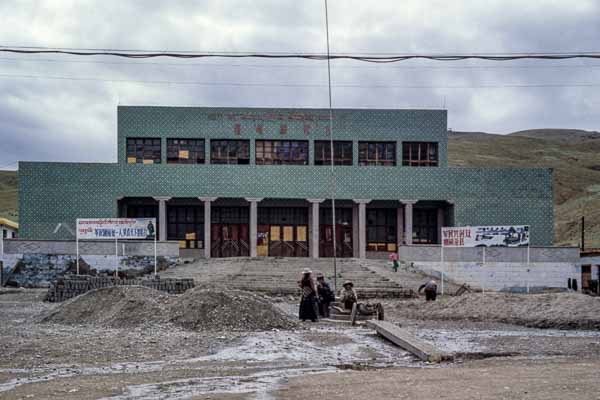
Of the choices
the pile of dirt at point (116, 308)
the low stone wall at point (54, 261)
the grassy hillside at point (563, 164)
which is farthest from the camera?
the grassy hillside at point (563, 164)

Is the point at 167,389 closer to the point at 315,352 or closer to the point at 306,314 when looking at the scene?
the point at 315,352

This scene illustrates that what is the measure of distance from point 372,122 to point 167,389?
142 feet

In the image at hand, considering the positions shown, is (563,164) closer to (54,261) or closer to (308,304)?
(54,261)

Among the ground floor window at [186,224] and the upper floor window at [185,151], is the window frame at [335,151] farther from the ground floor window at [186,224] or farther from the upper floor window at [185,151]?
the ground floor window at [186,224]

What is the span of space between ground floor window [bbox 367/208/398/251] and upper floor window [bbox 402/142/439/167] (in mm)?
3276

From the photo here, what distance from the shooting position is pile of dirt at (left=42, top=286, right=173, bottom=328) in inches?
854

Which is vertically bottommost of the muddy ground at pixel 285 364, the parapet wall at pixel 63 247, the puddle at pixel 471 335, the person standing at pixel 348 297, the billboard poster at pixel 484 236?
the puddle at pixel 471 335

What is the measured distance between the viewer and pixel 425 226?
5444 centimetres

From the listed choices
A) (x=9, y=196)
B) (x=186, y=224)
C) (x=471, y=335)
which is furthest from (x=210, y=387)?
(x=9, y=196)

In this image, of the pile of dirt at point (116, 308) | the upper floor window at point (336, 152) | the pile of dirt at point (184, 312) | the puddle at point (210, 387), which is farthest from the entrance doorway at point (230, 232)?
the puddle at point (210, 387)

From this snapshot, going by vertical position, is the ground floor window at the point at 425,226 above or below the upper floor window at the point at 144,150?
below

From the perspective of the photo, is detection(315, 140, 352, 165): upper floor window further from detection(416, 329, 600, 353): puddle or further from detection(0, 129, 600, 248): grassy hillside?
detection(0, 129, 600, 248): grassy hillside

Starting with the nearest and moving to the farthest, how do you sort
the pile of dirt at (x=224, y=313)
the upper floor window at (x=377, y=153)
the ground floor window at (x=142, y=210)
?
the pile of dirt at (x=224, y=313), the ground floor window at (x=142, y=210), the upper floor window at (x=377, y=153)

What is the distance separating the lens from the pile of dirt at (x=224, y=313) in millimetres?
20844
